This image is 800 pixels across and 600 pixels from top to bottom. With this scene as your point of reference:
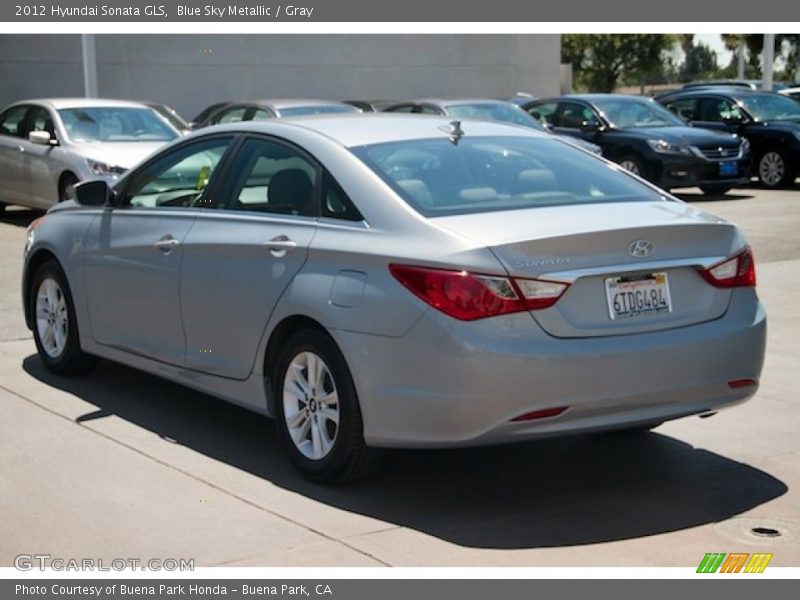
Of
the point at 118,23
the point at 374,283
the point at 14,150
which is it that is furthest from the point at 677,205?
the point at 118,23

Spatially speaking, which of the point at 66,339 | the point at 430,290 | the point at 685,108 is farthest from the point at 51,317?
the point at 685,108

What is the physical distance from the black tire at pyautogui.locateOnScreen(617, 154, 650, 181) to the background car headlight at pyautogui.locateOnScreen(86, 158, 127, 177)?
27.5 feet

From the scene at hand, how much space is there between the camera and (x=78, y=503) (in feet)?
19.5

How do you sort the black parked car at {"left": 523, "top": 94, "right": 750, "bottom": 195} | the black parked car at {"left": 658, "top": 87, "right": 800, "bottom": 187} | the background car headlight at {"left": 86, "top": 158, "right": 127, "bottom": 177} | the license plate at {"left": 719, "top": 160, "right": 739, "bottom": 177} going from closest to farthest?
the background car headlight at {"left": 86, "top": 158, "right": 127, "bottom": 177} → the black parked car at {"left": 523, "top": 94, "right": 750, "bottom": 195} → the license plate at {"left": 719, "top": 160, "right": 739, "bottom": 177} → the black parked car at {"left": 658, "top": 87, "right": 800, "bottom": 187}

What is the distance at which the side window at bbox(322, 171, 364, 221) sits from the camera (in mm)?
6152

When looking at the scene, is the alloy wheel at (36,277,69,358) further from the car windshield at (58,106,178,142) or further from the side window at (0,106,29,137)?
the side window at (0,106,29,137)

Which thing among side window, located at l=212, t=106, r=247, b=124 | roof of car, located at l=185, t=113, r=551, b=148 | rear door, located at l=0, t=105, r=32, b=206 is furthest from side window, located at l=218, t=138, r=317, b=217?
side window, located at l=212, t=106, r=247, b=124

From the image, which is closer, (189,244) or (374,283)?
(374,283)

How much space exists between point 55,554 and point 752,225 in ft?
42.1

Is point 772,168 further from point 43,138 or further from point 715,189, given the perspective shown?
point 43,138

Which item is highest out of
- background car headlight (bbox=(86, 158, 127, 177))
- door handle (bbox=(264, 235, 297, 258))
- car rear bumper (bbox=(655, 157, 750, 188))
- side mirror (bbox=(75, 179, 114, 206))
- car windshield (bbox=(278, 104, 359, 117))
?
car windshield (bbox=(278, 104, 359, 117))

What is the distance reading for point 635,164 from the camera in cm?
2080

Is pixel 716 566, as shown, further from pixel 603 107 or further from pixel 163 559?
pixel 603 107

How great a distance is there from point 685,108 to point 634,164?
3.90m
